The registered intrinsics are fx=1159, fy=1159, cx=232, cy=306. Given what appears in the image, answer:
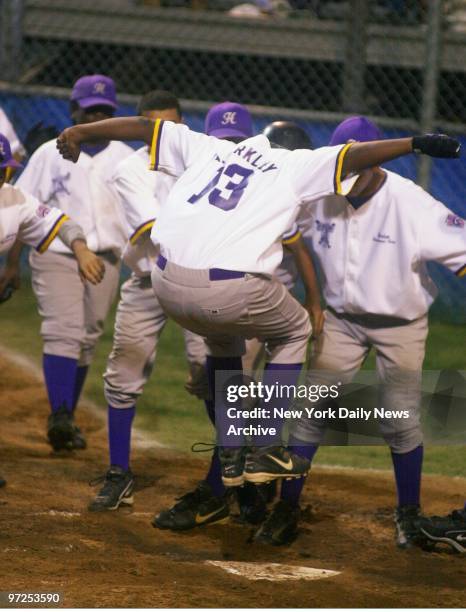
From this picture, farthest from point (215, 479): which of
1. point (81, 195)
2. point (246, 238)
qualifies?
point (81, 195)

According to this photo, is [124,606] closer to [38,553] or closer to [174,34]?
[38,553]

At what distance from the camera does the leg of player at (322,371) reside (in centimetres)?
496

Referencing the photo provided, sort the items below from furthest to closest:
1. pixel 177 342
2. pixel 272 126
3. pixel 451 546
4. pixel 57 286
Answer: pixel 177 342
pixel 57 286
pixel 272 126
pixel 451 546

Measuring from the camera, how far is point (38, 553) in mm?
4367

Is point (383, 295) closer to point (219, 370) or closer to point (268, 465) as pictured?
point (219, 370)

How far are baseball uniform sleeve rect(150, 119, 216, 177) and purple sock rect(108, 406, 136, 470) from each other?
115cm

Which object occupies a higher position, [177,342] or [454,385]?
[454,385]

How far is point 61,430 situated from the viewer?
603cm

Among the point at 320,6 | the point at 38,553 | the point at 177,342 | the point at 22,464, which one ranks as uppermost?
the point at 320,6

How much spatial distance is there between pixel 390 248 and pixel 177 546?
1521 mm

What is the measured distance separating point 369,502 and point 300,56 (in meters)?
5.56

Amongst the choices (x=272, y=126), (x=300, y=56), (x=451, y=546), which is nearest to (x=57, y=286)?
(x=272, y=126)

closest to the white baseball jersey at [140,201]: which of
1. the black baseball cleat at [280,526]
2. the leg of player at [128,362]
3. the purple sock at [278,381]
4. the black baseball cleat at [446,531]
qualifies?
the leg of player at [128,362]

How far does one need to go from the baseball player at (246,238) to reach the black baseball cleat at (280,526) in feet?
1.00
